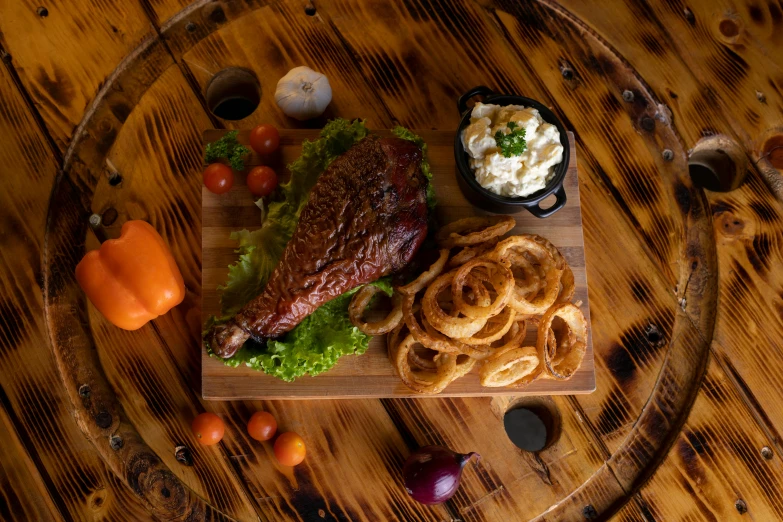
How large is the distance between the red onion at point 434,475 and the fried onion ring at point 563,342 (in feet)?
2.22

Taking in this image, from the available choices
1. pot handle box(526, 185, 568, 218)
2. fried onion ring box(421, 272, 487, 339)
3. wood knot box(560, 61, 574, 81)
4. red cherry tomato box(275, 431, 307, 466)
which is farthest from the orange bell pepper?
wood knot box(560, 61, 574, 81)

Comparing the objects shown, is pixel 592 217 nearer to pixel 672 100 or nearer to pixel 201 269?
pixel 672 100

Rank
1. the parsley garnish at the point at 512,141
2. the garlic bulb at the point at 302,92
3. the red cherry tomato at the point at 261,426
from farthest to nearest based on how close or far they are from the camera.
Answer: the garlic bulb at the point at 302,92
the red cherry tomato at the point at 261,426
the parsley garnish at the point at 512,141

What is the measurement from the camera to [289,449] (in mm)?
3531

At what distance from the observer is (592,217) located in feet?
13.1

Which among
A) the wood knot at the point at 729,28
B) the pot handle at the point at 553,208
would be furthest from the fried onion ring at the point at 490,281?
the wood knot at the point at 729,28

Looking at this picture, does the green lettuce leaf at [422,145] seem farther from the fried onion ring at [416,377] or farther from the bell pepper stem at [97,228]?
the bell pepper stem at [97,228]

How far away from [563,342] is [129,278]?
2.45 m

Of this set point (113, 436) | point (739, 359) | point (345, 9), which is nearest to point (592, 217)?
point (739, 359)

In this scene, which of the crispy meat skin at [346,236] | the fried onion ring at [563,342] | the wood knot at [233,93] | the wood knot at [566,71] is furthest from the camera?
the wood knot at [566,71]

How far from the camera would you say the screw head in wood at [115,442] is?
365 cm

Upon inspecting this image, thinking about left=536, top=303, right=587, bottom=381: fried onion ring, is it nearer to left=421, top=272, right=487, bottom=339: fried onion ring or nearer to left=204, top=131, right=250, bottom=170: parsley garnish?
left=421, top=272, right=487, bottom=339: fried onion ring

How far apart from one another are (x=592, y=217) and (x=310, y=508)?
2.47m

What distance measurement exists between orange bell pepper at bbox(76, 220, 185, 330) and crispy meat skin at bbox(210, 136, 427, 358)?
1.49 feet
